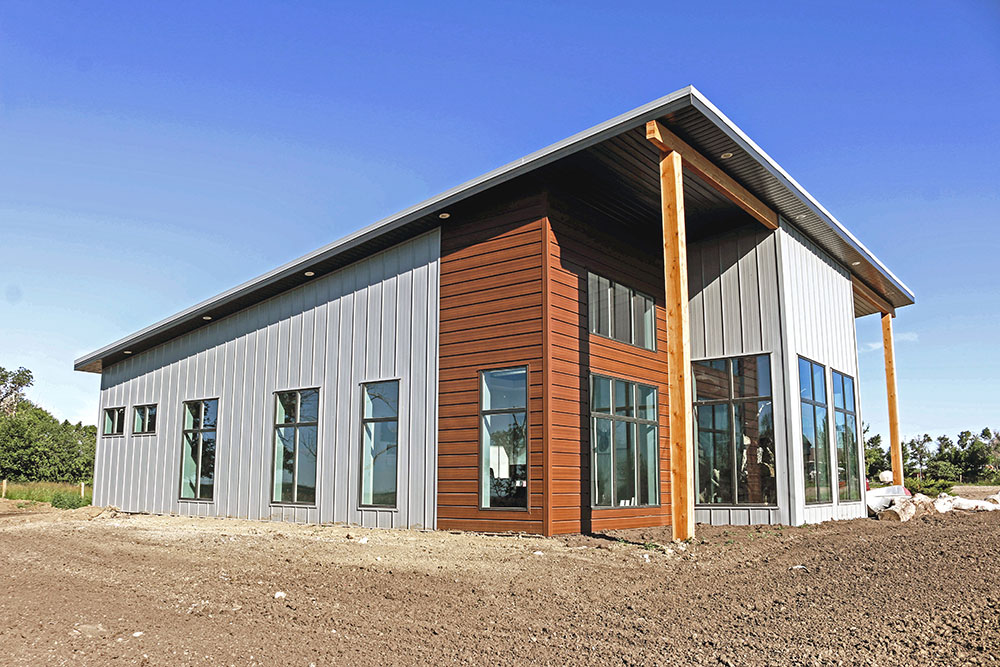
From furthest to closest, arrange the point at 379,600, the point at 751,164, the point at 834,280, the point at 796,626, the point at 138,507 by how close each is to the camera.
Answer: the point at 138,507, the point at 834,280, the point at 751,164, the point at 379,600, the point at 796,626

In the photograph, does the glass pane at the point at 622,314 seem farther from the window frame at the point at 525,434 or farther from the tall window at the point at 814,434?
the tall window at the point at 814,434

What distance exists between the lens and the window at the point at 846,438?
44.6ft

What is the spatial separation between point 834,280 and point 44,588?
44.1 feet

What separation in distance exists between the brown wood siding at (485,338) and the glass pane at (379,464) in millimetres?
1097

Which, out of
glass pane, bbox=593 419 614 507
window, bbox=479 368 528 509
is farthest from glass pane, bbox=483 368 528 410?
glass pane, bbox=593 419 614 507

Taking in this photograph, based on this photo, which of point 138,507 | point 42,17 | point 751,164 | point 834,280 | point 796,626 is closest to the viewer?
point 796,626

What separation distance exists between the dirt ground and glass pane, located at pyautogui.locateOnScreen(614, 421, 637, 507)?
5.26 ft

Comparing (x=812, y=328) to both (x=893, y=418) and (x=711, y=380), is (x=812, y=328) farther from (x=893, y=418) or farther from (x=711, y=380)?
(x=893, y=418)

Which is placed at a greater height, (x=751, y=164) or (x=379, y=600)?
(x=751, y=164)

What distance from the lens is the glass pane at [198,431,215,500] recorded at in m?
Result: 15.5

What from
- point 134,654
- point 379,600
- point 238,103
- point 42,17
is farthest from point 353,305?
point 134,654

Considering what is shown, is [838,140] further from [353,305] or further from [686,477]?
[353,305]

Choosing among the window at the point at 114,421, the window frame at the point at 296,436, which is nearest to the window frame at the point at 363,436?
the window frame at the point at 296,436

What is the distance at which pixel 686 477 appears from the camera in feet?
29.4
